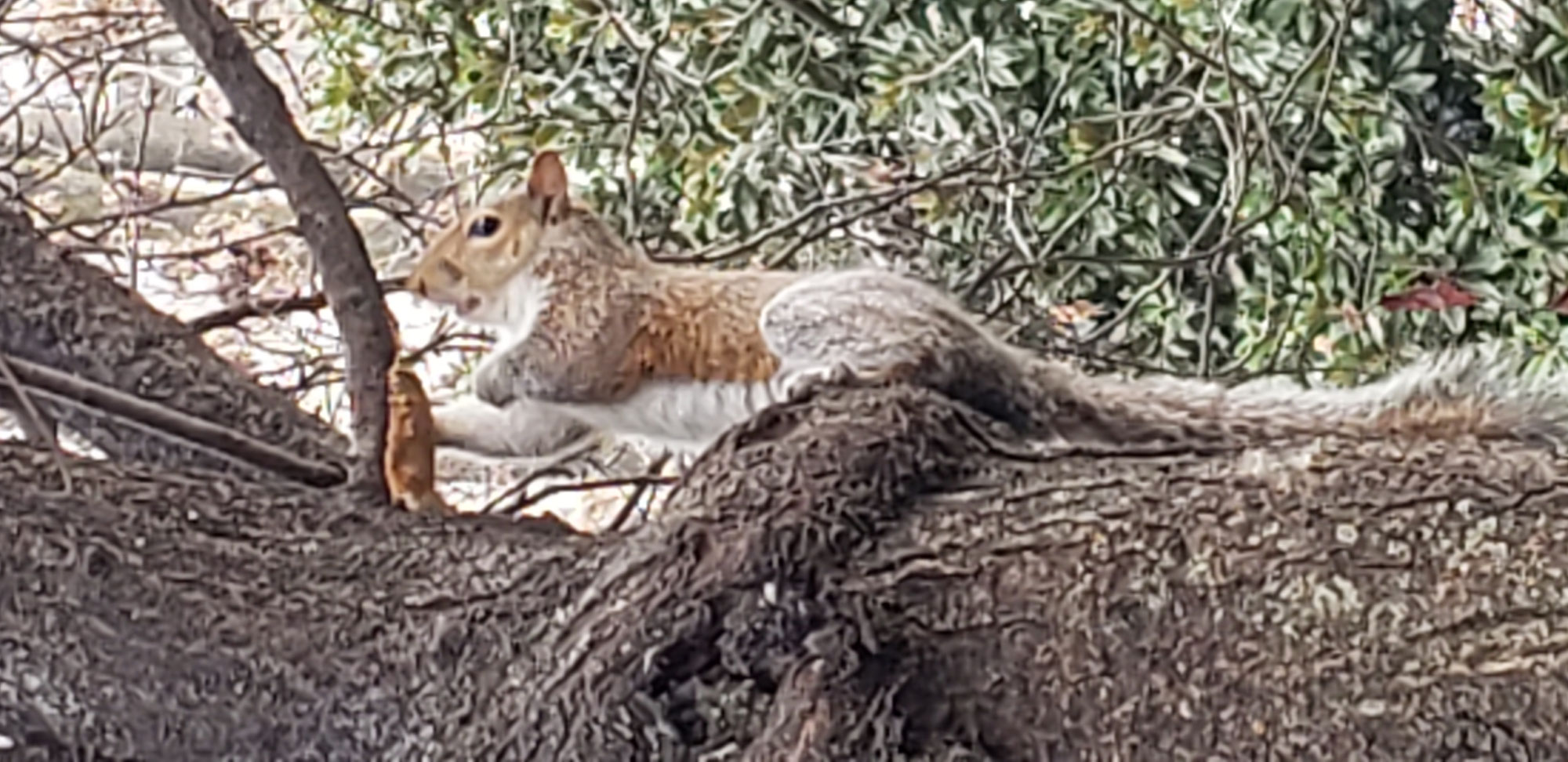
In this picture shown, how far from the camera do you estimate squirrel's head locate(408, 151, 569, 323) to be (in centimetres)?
169

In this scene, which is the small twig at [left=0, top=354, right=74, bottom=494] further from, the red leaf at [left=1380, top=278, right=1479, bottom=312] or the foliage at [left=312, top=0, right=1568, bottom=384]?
the red leaf at [left=1380, top=278, right=1479, bottom=312]

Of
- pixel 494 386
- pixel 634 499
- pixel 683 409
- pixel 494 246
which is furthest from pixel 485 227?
pixel 634 499

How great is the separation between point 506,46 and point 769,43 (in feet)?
0.94

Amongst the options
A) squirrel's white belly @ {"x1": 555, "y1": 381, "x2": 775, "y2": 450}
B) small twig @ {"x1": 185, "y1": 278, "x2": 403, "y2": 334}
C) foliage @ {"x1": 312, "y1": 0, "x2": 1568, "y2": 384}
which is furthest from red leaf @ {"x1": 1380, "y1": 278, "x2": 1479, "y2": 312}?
small twig @ {"x1": 185, "y1": 278, "x2": 403, "y2": 334}

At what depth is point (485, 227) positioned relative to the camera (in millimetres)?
1693

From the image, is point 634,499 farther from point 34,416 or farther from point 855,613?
point 855,613

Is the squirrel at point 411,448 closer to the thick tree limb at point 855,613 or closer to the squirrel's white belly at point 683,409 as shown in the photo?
the thick tree limb at point 855,613

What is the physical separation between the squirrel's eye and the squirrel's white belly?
6.5 inches

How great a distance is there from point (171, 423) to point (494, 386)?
0.60 m

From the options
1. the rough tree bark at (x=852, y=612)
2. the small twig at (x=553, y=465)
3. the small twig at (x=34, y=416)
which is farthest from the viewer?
the small twig at (x=553, y=465)

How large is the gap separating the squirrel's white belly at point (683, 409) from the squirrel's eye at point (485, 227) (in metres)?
0.16

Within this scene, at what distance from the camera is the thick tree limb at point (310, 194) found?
43.4 inches

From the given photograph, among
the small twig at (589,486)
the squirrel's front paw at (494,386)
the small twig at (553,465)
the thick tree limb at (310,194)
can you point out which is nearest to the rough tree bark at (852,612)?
the thick tree limb at (310,194)

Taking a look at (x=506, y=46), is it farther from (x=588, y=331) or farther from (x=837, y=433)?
(x=837, y=433)
